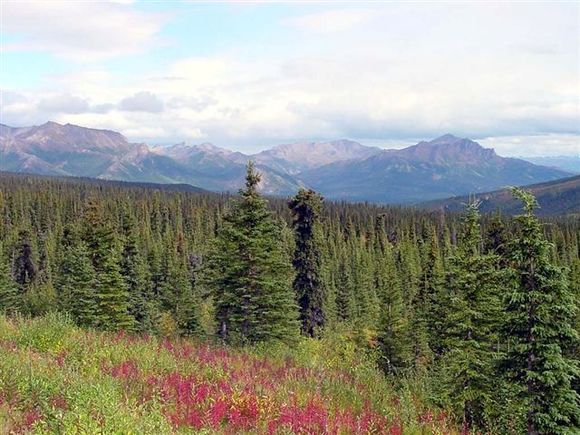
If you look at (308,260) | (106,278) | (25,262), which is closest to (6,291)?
(25,262)

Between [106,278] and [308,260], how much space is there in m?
16.6

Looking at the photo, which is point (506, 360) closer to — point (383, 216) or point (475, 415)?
point (475, 415)

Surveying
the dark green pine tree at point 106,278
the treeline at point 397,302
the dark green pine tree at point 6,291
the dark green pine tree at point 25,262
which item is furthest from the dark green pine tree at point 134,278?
the dark green pine tree at point 25,262

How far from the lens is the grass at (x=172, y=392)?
6.77 metres

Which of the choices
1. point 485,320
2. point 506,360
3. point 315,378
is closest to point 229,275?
point 485,320

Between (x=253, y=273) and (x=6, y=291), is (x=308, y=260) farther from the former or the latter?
(x=6, y=291)

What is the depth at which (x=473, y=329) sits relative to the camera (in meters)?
20.6

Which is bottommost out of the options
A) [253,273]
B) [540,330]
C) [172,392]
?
[253,273]

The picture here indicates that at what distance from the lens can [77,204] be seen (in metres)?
138

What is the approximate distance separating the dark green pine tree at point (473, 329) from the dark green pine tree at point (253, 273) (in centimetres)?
951

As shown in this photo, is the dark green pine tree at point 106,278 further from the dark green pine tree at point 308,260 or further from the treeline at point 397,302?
the dark green pine tree at point 308,260

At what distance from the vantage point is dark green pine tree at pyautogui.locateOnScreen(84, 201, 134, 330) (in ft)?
133

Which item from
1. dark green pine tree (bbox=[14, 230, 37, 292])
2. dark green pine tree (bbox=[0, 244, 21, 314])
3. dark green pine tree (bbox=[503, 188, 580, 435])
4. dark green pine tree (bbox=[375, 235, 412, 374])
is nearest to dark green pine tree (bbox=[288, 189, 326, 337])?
dark green pine tree (bbox=[375, 235, 412, 374])

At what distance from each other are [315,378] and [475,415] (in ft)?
35.9
